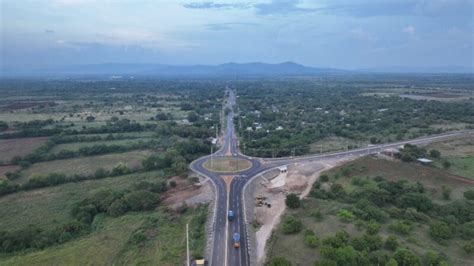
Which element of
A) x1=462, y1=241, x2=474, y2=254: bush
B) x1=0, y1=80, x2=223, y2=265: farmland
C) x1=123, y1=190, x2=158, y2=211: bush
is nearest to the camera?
x1=462, y1=241, x2=474, y2=254: bush

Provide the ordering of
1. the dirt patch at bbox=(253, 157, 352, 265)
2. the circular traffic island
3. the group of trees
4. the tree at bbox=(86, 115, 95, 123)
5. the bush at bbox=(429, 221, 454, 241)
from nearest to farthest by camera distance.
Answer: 1. the bush at bbox=(429, 221, 454, 241)
2. the dirt patch at bbox=(253, 157, 352, 265)
3. the circular traffic island
4. the group of trees
5. the tree at bbox=(86, 115, 95, 123)

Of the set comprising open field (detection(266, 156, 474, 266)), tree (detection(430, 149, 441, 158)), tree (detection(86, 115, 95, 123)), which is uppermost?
tree (detection(86, 115, 95, 123))

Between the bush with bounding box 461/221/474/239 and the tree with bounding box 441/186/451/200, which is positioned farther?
the tree with bounding box 441/186/451/200

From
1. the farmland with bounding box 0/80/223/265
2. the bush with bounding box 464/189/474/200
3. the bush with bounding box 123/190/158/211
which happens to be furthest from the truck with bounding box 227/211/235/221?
the bush with bounding box 464/189/474/200

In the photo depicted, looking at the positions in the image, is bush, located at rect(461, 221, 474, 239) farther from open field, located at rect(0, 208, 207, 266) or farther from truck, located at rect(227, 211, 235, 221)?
open field, located at rect(0, 208, 207, 266)

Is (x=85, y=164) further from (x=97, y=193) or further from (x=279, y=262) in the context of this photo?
(x=279, y=262)

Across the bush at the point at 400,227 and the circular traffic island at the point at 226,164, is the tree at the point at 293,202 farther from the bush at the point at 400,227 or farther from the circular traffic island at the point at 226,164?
the circular traffic island at the point at 226,164

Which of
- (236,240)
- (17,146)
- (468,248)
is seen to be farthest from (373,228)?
(17,146)

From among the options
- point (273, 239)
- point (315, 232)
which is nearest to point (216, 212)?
point (273, 239)
